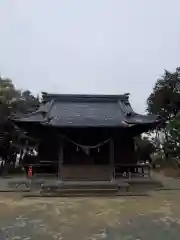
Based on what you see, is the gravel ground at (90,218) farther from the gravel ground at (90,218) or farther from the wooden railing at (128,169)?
the wooden railing at (128,169)

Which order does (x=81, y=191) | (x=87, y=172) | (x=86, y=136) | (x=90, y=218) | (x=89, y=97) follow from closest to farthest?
(x=90, y=218)
(x=81, y=191)
(x=87, y=172)
(x=86, y=136)
(x=89, y=97)

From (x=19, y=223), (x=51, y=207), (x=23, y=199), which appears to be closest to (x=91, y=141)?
(x=23, y=199)

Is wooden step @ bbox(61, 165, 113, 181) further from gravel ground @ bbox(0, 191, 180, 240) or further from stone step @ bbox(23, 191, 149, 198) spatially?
gravel ground @ bbox(0, 191, 180, 240)

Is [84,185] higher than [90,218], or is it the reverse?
[84,185]

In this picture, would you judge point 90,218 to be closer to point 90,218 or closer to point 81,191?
point 90,218

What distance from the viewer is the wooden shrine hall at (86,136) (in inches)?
698

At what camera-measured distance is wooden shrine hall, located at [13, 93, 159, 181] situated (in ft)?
58.1

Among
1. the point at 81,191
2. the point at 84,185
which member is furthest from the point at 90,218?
the point at 84,185

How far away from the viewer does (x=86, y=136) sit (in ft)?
63.4

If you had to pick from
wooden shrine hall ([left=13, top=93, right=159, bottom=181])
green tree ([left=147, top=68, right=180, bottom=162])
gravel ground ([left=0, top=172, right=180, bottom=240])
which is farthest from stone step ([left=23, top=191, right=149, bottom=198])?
green tree ([left=147, top=68, right=180, bottom=162])

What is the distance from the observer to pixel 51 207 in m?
11.3

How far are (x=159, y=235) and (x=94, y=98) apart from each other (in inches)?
610

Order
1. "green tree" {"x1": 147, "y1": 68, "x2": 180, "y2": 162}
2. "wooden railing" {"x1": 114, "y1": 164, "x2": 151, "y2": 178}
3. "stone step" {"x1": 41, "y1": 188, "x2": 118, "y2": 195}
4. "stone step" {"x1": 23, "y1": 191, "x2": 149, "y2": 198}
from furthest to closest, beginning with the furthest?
"green tree" {"x1": 147, "y1": 68, "x2": 180, "y2": 162} < "wooden railing" {"x1": 114, "y1": 164, "x2": 151, "y2": 178} < "stone step" {"x1": 41, "y1": 188, "x2": 118, "y2": 195} < "stone step" {"x1": 23, "y1": 191, "x2": 149, "y2": 198}

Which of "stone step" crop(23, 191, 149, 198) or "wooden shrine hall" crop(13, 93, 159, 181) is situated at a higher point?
"wooden shrine hall" crop(13, 93, 159, 181)
